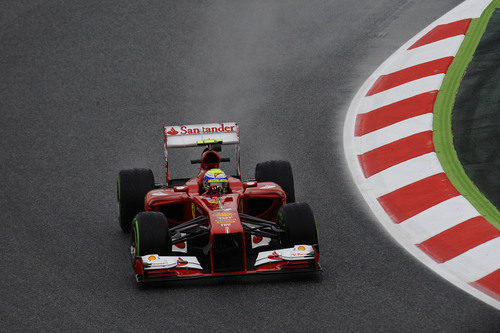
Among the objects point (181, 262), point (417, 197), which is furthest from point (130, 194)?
point (417, 197)

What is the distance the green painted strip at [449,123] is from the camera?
1081cm

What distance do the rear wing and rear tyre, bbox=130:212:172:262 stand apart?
164 cm

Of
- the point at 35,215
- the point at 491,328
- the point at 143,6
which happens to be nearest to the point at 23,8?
the point at 143,6

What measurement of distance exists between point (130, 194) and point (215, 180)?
1.01m

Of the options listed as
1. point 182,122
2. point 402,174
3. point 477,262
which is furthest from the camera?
point 182,122

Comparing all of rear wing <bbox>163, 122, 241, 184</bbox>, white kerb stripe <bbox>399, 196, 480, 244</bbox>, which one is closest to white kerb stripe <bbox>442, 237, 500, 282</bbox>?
white kerb stripe <bbox>399, 196, 480, 244</bbox>

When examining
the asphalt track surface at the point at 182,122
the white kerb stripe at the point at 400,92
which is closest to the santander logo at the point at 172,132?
the asphalt track surface at the point at 182,122

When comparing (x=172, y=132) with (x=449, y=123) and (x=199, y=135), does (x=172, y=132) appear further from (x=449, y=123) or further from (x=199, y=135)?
(x=449, y=123)

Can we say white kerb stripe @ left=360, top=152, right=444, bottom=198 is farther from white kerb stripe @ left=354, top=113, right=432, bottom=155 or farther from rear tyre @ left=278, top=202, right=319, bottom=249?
rear tyre @ left=278, top=202, right=319, bottom=249

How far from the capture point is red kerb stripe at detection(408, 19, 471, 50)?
1533cm

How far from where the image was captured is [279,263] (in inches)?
372

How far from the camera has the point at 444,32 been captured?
1554cm

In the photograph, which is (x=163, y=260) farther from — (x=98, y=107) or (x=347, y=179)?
(x=98, y=107)

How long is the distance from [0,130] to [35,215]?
3.08m
